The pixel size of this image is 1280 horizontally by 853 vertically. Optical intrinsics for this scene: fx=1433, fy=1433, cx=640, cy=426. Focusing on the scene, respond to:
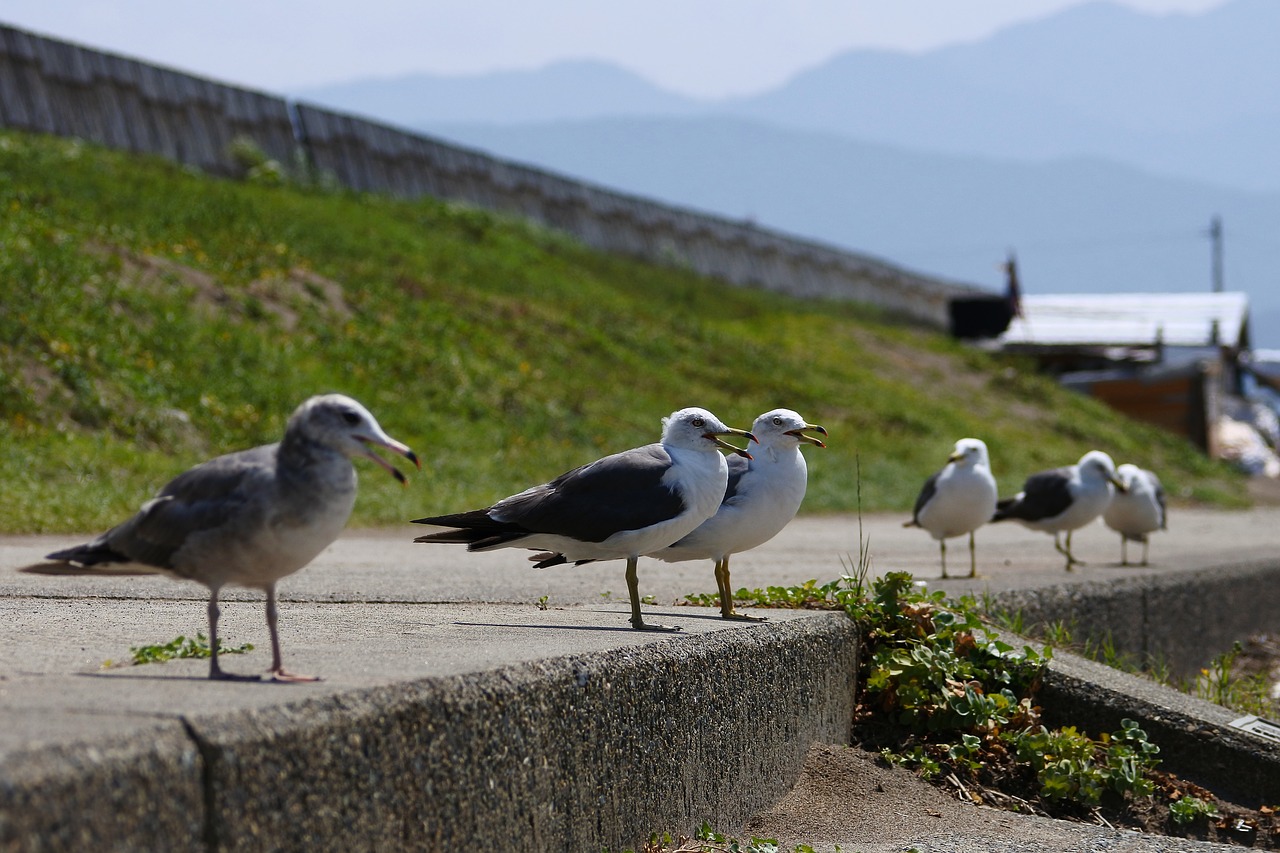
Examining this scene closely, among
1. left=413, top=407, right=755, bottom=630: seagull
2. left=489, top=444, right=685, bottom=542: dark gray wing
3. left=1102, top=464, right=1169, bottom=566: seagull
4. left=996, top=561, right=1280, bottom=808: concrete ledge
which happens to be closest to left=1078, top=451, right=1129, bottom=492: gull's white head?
left=1102, top=464, right=1169, bottom=566: seagull

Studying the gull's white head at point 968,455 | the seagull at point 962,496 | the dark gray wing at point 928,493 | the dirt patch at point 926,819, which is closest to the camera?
the dirt patch at point 926,819

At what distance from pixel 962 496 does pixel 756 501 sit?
3.60m

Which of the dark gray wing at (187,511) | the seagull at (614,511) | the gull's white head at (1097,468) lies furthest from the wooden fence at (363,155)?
the dark gray wing at (187,511)

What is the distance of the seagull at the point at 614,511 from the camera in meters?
5.54

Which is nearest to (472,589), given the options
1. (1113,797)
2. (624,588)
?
(624,588)

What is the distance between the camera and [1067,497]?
10.9 metres

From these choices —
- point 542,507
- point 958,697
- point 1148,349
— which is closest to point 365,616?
point 542,507

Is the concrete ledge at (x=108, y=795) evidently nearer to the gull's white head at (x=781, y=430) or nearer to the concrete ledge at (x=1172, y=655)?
the gull's white head at (x=781, y=430)

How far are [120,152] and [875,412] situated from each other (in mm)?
13622

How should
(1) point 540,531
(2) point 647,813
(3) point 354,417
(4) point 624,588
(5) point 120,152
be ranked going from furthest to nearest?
(5) point 120,152 < (4) point 624,588 < (1) point 540,531 < (2) point 647,813 < (3) point 354,417

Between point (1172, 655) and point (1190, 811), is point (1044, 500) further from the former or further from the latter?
point (1190, 811)

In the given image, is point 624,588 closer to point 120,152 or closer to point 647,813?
point 647,813

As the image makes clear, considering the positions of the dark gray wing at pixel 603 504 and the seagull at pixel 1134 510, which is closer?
the dark gray wing at pixel 603 504

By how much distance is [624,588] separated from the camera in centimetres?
825
